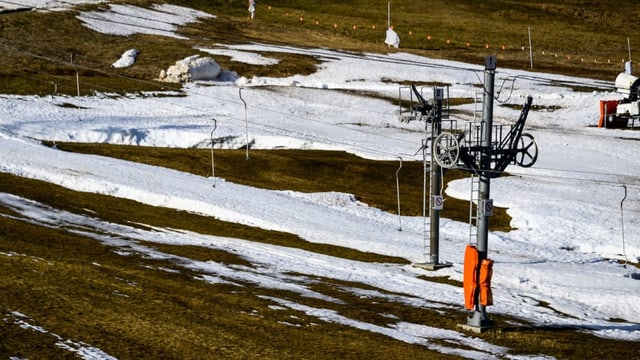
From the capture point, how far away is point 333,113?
74.4m

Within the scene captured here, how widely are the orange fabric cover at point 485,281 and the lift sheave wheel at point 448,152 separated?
2.93 metres

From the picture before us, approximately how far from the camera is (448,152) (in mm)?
29172

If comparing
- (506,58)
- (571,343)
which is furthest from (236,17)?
(571,343)

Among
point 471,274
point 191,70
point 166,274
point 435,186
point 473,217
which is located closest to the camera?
point 471,274

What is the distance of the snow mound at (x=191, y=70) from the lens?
269 feet

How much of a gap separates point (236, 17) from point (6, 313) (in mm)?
91660

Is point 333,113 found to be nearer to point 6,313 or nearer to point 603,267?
point 603,267

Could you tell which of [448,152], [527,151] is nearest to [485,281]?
[448,152]

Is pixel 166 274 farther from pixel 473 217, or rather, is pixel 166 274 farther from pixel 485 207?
pixel 485 207

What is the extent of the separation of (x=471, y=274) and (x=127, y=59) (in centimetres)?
6252

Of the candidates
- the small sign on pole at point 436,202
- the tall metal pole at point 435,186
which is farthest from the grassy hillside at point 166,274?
the small sign on pole at point 436,202

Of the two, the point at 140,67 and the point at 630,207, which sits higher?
the point at 140,67

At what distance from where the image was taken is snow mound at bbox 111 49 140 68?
85.2 m

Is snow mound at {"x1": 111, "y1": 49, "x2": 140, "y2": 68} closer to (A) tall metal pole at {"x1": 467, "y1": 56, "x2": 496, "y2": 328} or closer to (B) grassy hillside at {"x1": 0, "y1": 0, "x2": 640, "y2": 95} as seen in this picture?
(B) grassy hillside at {"x1": 0, "y1": 0, "x2": 640, "y2": 95}
